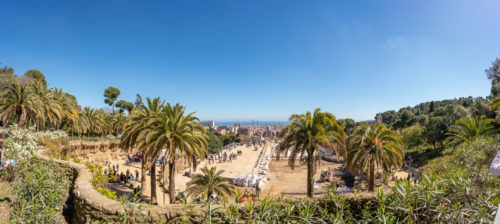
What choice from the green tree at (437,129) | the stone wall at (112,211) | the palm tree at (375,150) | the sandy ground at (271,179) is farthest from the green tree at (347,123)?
the stone wall at (112,211)

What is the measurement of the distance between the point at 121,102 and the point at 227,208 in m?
69.9

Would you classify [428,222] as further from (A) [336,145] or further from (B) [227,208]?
(A) [336,145]

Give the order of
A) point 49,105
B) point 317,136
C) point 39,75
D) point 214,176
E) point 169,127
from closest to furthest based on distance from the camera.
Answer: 1. point 317,136
2. point 169,127
3. point 214,176
4. point 49,105
5. point 39,75

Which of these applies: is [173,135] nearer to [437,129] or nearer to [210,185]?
[210,185]

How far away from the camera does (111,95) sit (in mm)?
61219

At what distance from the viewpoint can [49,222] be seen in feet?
16.8

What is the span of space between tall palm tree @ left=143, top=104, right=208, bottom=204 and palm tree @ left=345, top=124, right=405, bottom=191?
9283 millimetres

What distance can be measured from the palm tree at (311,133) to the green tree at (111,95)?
6708cm

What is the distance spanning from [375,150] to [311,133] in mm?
4527

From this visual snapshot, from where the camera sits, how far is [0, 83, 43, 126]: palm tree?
1519 cm

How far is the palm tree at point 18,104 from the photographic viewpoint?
1519cm

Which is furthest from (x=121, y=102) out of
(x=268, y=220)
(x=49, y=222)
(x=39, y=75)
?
(x=268, y=220)

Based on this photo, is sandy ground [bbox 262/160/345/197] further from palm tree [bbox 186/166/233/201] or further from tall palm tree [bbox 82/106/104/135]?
tall palm tree [bbox 82/106/104/135]

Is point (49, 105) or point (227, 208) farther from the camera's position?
point (49, 105)
